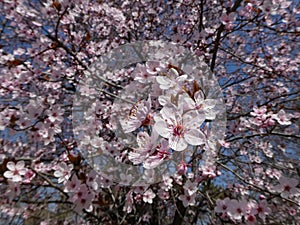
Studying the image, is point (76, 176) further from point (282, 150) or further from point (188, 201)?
point (282, 150)

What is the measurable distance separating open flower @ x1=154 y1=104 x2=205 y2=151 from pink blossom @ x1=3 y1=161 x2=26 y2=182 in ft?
3.51

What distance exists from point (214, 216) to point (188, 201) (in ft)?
0.88

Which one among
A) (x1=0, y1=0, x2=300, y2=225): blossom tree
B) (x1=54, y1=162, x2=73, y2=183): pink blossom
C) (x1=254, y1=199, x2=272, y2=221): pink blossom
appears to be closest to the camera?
(x1=0, y1=0, x2=300, y2=225): blossom tree

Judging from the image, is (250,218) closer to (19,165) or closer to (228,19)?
(19,165)

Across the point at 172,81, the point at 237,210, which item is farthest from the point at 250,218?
the point at 172,81

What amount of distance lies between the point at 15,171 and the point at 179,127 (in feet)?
3.81

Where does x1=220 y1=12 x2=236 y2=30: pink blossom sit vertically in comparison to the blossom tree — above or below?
above

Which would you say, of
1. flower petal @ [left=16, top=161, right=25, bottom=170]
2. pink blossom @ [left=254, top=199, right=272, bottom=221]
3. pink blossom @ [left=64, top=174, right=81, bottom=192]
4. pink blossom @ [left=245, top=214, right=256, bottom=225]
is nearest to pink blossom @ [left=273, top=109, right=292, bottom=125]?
pink blossom @ [left=254, top=199, right=272, bottom=221]

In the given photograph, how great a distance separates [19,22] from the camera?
3.40 m

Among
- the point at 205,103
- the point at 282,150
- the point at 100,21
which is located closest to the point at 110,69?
the point at 100,21

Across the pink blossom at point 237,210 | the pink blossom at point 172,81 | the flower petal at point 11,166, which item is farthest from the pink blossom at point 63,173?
the pink blossom at point 237,210

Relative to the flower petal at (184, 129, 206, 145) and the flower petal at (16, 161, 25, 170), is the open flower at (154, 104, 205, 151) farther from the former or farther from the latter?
the flower petal at (16, 161, 25, 170)

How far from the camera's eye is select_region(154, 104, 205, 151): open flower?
1030mm

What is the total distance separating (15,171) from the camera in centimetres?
161
